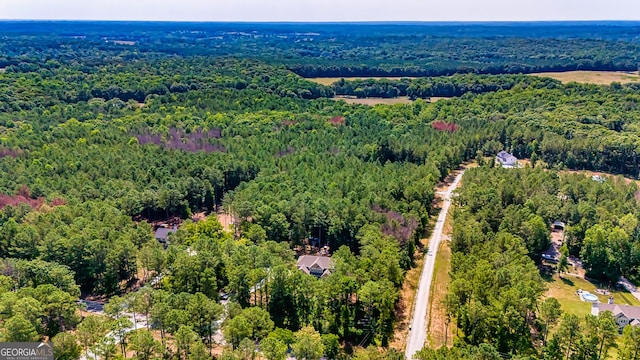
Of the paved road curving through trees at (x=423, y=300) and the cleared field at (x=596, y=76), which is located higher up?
the cleared field at (x=596, y=76)

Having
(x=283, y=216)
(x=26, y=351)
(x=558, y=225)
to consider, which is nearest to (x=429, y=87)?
(x=558, y=225)

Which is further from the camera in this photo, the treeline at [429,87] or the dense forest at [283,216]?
the treeline at [429,87]

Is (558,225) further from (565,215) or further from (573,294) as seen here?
(573,294)

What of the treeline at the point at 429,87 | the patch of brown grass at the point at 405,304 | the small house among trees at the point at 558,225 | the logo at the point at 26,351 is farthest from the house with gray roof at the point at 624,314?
the treeline at the point at 429,87

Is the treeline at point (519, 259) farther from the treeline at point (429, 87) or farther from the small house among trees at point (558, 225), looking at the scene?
the treeline at point (429, 87)

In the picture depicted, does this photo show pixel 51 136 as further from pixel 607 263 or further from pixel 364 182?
pixel 607 263

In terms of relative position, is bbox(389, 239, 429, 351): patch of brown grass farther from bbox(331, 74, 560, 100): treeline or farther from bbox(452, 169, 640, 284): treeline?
bbox(331, 74, 560, 100): treeline

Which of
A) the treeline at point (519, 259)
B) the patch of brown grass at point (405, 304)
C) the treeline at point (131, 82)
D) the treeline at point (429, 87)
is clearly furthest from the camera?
the treeline at point (429, 87)
